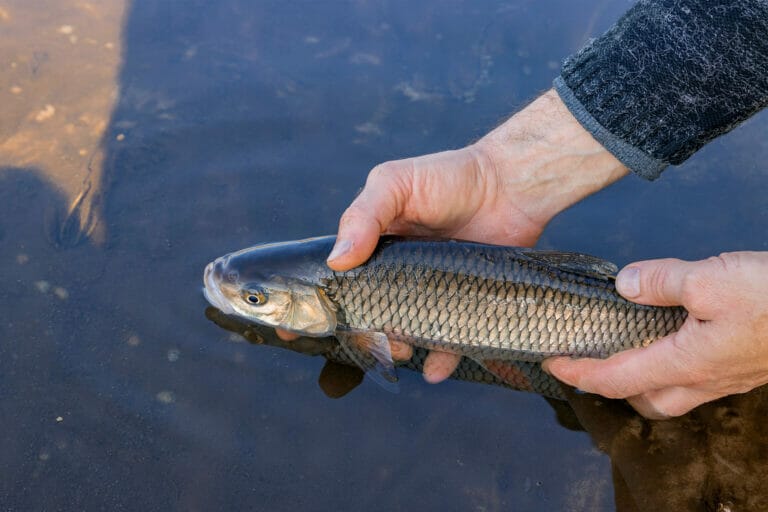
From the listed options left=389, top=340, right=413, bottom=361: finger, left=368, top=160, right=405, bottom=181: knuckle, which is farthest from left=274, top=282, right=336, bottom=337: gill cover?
left=368, top=160, right=405, bottom=181: knuckle

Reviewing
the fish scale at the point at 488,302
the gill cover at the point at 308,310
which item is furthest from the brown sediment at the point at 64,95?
the fish scale at the point at 488,302

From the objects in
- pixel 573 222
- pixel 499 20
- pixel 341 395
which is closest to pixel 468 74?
pixel 499 20

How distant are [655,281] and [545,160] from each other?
110 centimetres

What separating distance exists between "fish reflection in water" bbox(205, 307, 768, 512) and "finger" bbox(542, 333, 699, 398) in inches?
8.8

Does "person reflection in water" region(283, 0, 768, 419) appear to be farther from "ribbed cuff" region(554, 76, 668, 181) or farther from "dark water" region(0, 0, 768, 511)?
"dark water" region(0, 0, 768, 511)

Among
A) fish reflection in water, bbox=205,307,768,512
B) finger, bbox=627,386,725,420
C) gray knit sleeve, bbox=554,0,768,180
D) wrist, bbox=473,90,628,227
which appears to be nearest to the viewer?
gray knit sleeve, bbox=554,0,768,180

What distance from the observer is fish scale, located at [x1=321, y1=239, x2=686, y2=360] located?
324cm

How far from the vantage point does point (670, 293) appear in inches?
124

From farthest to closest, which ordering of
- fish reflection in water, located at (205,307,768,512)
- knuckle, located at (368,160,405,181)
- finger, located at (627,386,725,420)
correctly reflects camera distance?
1. knuckle, located at (368,160,405,181)
2. finger, located at (627,386,725,420)
3. fish reflection in water, located at (205,307,768,512)

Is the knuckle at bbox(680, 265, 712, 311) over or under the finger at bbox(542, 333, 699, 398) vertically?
over

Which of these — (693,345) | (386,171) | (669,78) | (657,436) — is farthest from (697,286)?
(386,171)

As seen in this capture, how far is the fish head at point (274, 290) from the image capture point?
332 cm

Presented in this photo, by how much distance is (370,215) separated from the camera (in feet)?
10.6

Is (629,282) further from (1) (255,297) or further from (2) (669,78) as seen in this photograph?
(1) (255,297)
